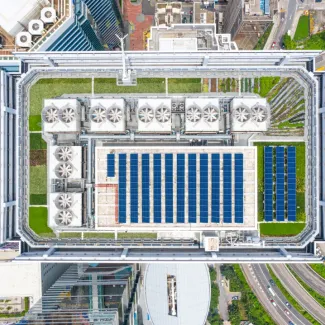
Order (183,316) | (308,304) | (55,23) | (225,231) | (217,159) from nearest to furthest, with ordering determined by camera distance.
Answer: (217,159) → (225,231) → (55,23) → (183,316) → (308,304)

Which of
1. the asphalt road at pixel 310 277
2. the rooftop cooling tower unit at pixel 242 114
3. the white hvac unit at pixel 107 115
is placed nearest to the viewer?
the rooftop cooling tower unit at pixel 242 114

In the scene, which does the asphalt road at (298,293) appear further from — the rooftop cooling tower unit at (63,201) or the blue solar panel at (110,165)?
the rooftop cooling tower unit at (63,201)

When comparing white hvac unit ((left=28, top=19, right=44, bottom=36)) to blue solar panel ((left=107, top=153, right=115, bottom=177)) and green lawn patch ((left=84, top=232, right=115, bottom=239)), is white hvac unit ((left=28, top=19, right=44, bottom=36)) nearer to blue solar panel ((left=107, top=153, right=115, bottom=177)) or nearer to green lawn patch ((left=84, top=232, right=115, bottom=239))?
blue solar panel ((left=107, top=153, right=115, bottom=177))

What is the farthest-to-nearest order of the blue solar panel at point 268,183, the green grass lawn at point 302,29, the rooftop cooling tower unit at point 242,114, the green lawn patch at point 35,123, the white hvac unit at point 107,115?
the green grass lawn at point 302,29 < the green lawn patch at point 35,123 < the blue solar panel at point 268,183 < the white hvac unit at point 107,115 < the rooftop cooling tower unit at point 242,114

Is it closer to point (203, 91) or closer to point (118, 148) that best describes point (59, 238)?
point (118, 148)

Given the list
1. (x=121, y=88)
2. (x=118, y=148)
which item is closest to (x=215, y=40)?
(x=121, y=88)

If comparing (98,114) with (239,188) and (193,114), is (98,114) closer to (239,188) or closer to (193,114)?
(193,114)

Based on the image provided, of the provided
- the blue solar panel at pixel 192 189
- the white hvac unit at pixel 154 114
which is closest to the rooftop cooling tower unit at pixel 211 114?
the white hvac unit at pixel 154 114
